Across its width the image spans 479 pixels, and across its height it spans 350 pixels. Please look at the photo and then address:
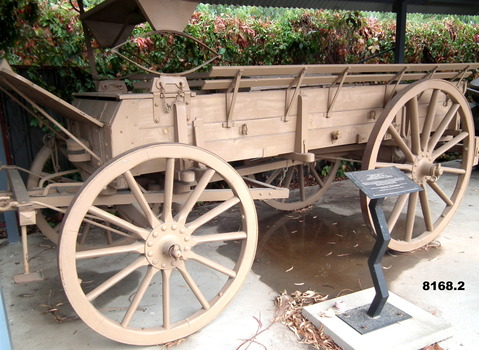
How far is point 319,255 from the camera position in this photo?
353cm

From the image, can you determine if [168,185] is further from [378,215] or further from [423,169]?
[423,169]

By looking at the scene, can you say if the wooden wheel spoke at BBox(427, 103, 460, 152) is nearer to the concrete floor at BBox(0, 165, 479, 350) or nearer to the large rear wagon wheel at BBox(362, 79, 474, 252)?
the large rear wagon wheel at BBox(362, 79, 474, 252)

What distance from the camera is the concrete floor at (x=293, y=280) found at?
239cm

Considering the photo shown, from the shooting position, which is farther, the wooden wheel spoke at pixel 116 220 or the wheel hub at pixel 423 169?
the wheel hub at pixel 423 169

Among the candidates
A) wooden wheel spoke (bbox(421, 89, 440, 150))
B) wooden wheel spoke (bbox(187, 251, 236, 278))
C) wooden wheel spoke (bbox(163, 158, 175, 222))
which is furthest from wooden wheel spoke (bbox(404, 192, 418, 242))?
wooden wheel spoke (bbox(163, 158, 175, 222))

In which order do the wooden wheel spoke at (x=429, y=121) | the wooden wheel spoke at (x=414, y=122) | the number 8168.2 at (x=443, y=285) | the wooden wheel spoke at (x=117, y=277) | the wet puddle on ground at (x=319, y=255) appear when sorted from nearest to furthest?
1. the wooden wheel spoke at (x=117, y=277)
2. the number 8168.2 at (x=443, y=285)
3. the wet puddle on ground at (x=319, y=255)
4. the wooden wheel spoke at (x=414, y=122)
5. the wooden wheel spoke at (x=429, y=121)

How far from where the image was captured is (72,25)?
14.2 ft

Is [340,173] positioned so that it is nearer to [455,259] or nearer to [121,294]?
[455,259]

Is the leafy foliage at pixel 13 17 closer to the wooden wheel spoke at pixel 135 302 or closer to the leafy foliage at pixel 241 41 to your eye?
the leafy foliage at pixel 241 41

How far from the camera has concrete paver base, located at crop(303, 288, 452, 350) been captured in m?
2.21

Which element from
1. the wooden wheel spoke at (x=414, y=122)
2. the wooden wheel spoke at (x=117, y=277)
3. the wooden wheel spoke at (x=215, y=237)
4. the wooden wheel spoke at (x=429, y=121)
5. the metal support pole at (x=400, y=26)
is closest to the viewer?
the wooden wheel spoke at (x=117, y=277)

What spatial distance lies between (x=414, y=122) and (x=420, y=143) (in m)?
0.25

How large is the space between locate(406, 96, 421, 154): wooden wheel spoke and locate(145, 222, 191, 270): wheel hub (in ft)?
6.96

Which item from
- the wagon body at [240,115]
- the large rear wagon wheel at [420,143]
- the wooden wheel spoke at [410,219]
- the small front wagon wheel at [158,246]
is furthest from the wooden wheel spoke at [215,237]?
the wooden wheel spoke at [410,219]
